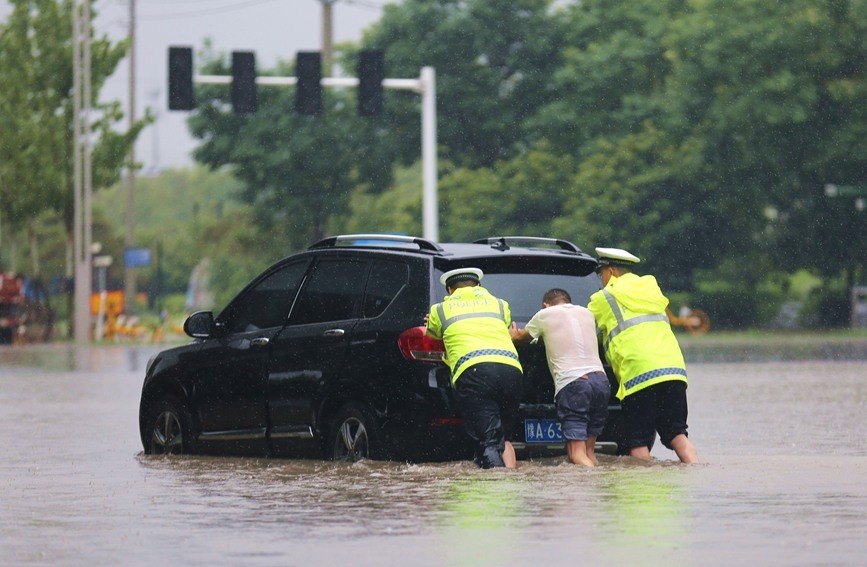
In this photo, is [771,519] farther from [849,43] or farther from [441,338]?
[849,43]

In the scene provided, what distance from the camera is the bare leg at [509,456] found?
1198 centimetres

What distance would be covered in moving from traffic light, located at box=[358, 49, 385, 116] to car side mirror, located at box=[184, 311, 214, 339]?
1787 cm

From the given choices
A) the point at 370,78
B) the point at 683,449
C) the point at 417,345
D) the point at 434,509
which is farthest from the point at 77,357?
the point at 434,509

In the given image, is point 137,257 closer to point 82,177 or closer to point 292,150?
point 82,177

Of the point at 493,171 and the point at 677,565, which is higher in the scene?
the point at 493,171

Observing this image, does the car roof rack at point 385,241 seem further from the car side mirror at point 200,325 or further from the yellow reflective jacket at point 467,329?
the car side mirror at point 200,325

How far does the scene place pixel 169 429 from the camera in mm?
14273

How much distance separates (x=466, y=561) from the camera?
27.3ft

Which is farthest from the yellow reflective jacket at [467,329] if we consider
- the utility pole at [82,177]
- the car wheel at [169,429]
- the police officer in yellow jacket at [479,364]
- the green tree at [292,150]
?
the green tree at [292,150]

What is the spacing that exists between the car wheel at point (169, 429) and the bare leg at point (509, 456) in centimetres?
284

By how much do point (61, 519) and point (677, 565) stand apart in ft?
11.7

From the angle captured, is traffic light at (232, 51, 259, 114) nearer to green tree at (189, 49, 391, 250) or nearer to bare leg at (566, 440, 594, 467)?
bare leg at (566, 440, 594, 467)

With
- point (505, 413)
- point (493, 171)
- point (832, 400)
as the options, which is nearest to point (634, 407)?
point (505, 413)

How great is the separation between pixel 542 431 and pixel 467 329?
92 centimetres
